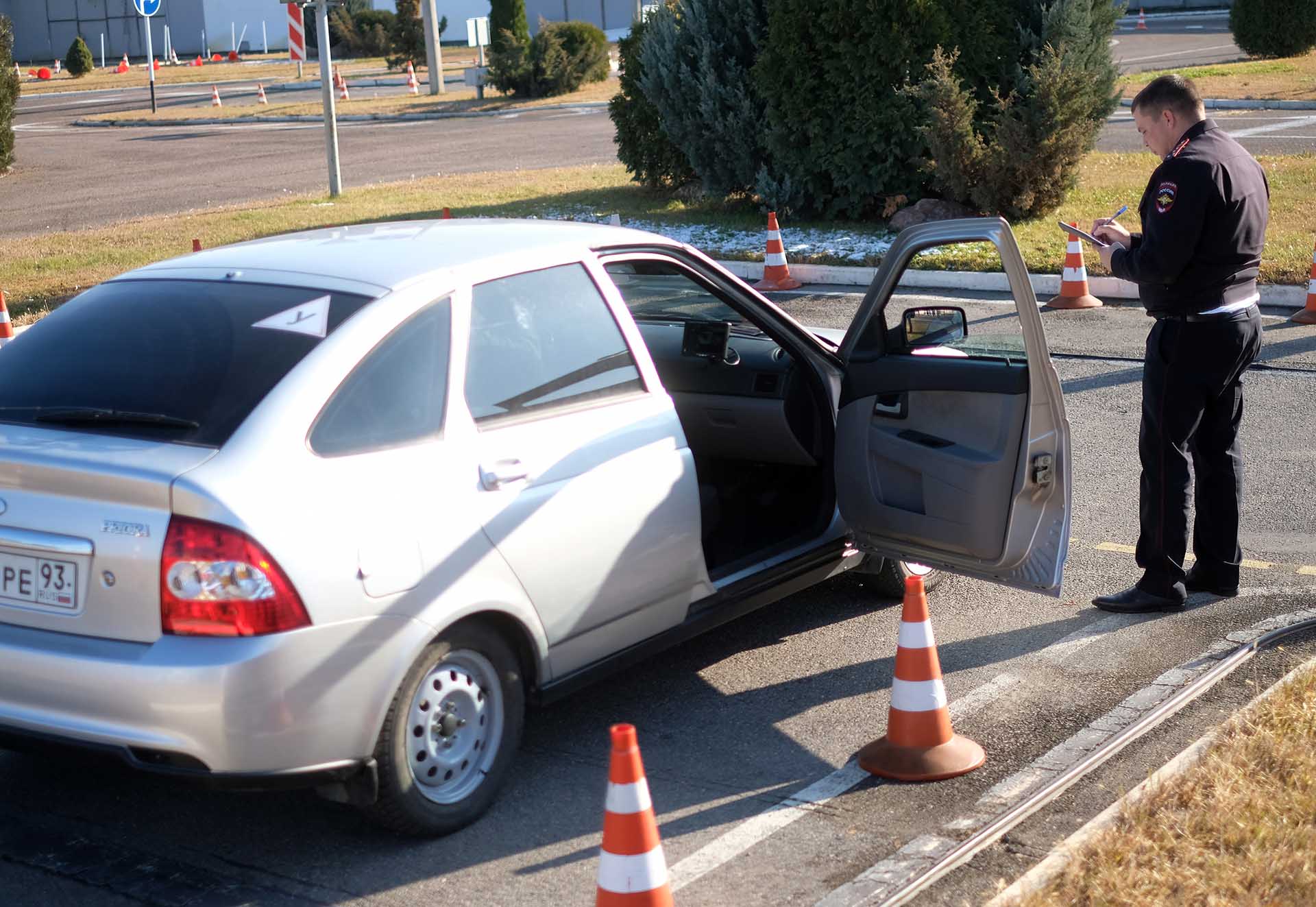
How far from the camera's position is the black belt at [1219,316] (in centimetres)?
547

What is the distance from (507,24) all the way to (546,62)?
2508 mm

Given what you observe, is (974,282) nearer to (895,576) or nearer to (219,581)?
(895,576)

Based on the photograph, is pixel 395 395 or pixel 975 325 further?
pixel 975 325

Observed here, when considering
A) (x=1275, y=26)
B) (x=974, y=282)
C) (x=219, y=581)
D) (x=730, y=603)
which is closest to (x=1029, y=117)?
(x=974, y=282)

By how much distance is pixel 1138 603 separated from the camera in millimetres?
5727

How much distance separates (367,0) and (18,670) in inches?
2673

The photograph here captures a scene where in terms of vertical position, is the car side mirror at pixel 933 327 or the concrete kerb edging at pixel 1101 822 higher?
the car side mirror at pixel 933 327

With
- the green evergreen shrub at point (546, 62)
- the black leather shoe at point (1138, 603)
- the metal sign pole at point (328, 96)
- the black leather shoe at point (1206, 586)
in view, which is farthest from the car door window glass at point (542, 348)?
the green evergreen shrub at point (546, 62)

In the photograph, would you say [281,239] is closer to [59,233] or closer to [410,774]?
[410,774]

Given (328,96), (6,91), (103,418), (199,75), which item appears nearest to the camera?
(103,418)

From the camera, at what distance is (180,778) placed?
11.9ft

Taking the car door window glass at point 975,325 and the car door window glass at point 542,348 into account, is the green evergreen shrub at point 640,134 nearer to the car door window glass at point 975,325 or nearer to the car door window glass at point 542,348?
the car door window glass at point 975,325

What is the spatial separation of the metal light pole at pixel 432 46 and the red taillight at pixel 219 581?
116ft

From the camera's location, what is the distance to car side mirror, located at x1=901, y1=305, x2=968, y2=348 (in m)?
5.27
